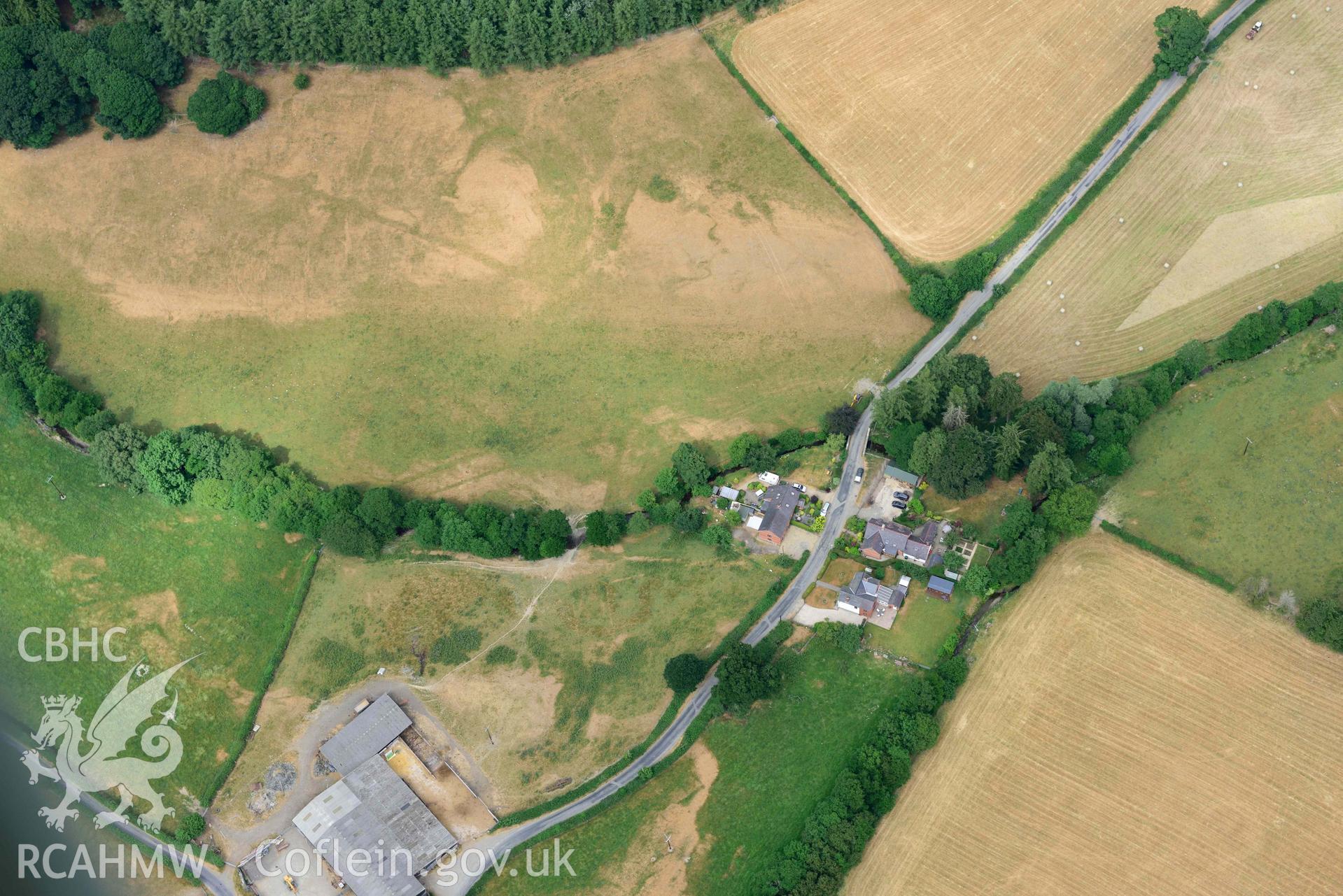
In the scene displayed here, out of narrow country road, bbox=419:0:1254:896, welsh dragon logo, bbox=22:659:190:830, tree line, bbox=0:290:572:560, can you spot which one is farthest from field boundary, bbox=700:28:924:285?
welsh dragon logo, bbox=22:659:190:830

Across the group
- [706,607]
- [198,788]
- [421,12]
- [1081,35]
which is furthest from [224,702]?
[1081,35]

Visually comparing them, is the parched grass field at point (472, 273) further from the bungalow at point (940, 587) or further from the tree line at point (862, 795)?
the tree line at point (862, 795)

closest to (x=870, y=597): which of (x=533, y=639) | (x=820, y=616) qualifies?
(x=820, y=616)

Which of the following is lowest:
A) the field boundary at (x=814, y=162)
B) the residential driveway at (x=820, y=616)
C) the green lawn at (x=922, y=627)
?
the residential driveway at (x=820, y=616)

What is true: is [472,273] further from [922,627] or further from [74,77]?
[922,627]

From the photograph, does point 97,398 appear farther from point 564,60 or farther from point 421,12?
point 564,60

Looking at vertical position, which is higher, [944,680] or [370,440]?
[944,680]

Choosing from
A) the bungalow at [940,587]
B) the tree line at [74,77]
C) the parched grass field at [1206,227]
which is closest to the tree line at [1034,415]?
the parched grass field at [1206,227]
